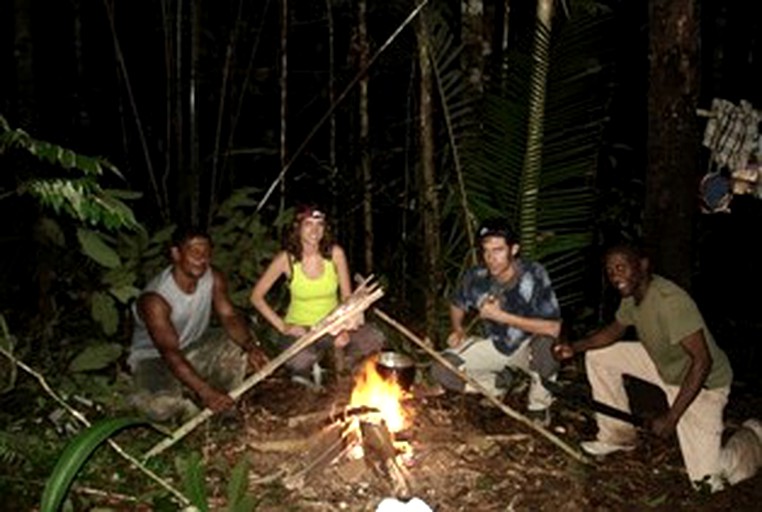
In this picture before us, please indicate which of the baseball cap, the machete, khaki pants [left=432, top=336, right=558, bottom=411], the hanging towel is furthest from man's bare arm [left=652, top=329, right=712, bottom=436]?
the hanging towel

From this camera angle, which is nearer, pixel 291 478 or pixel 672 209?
pixel 291 478

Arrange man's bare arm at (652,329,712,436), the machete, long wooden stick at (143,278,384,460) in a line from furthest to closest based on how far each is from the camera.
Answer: the machete, man's bare arm at (652,329,712,436), long wooden stick at (143,278,384,460)

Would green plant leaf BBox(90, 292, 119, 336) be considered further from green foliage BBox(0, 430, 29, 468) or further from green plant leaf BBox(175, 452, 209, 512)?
green plant leaf BBox(175, 452, 209, 512)

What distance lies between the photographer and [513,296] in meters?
5.77

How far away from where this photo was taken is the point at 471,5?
723cm

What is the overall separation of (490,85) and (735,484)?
10.6ft

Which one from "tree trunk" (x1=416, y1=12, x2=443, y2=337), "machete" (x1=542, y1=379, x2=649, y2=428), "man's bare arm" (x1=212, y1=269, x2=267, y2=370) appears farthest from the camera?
"tree trunk" (x1=416, y1=12, x2=443, y2=337)

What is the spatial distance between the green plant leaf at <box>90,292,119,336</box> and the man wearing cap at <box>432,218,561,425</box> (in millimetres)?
2256

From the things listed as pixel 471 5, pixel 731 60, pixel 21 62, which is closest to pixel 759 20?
pixel 731 60

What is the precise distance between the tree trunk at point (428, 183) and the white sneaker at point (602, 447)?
5.76ft

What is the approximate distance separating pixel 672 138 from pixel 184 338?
11.7ft

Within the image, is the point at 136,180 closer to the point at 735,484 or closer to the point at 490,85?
the point at 490,85

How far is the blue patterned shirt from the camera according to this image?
5.71 metres

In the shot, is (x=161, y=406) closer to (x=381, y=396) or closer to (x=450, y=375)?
(x=381, y=396)
